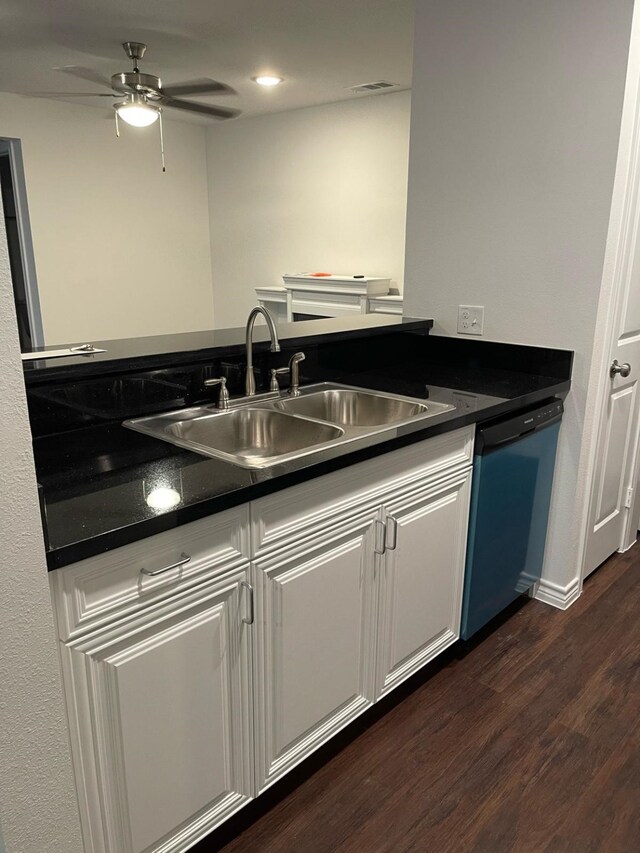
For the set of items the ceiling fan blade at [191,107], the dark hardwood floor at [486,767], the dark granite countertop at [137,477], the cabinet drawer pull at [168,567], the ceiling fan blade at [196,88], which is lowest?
the dark hardwood floor at [486,767]

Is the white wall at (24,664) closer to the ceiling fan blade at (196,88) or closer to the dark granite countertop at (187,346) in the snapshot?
the dark granite countertop at (187,346)

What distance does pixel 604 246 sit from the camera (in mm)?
2113

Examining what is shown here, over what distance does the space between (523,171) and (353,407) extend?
1.00 meters

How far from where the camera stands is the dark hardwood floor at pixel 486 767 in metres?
1.54

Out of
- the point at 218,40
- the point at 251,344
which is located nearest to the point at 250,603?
the point at 251,344

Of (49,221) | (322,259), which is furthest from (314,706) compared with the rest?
(49,221)

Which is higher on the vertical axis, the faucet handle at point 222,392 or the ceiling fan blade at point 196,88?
the ceiling fan blade at point 196,88

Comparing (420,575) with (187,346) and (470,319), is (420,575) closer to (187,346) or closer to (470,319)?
(187,346)

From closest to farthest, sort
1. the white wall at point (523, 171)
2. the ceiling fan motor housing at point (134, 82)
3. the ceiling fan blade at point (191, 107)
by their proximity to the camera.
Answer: the white wall at point (523, 171) < the ceiling fan motor housing at point (134, 82) < the ceiling fan blade at point (191, 107)

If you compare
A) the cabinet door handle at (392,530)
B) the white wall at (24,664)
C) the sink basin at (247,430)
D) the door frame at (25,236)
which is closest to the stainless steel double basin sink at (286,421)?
the sink basin at (247,430)

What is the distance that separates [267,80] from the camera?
14.2ft

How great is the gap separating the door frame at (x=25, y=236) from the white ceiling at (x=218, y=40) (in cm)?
45

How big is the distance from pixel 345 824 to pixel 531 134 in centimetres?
213

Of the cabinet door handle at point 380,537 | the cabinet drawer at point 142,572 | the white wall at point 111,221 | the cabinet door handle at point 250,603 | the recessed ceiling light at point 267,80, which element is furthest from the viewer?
the white wall at point 111,221
